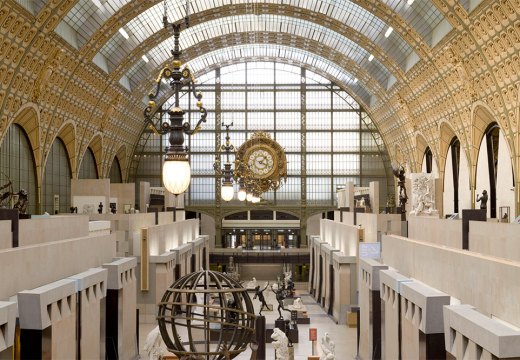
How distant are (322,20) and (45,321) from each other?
37.2 m

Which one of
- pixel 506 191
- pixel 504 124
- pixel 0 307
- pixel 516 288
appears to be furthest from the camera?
pixel 506 191

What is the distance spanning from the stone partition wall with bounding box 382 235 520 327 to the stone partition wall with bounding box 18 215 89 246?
9.63 metres

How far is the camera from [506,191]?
37.0 meters

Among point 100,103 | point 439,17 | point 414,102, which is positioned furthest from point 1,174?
point 414,102

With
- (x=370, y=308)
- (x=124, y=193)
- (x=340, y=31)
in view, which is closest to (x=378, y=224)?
(x=370, y=308)

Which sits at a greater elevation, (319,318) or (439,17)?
(439,17)

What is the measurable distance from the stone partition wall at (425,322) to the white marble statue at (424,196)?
1451 centimetres

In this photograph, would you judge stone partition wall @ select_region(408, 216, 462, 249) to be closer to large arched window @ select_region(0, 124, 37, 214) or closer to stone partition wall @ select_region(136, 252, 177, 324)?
stone partition wall @ select_region(136, 252, 177, 324)

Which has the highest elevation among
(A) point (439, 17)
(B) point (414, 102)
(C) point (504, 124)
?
(A) point (439, 17)

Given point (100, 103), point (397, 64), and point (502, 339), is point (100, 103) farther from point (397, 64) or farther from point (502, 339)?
point (502, 339)

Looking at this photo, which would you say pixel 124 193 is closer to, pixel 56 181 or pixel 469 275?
pixel 56 181

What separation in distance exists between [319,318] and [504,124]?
13497mm

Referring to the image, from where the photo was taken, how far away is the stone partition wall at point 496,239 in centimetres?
1502

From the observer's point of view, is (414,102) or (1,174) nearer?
(1,174)
